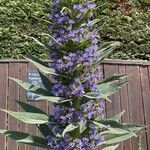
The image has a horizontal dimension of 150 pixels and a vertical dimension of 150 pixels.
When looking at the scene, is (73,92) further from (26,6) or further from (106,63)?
(26,6)

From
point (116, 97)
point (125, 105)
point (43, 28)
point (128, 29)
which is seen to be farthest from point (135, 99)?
point (43, 28)

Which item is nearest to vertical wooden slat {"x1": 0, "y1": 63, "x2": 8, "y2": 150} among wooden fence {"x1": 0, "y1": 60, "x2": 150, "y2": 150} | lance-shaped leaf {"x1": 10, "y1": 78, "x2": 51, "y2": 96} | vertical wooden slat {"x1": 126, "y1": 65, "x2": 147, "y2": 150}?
wooden fence {"x1": 0, "y1": 60, "x2": 150, "y2": 150}

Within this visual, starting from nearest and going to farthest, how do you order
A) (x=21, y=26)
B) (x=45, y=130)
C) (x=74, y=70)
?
(x=74, y=70) → (x=45, y=130) → (x=21, y=26)

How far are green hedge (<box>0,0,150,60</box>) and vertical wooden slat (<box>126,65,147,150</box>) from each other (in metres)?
0.84

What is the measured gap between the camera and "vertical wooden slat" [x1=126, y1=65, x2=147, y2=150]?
7664 mm

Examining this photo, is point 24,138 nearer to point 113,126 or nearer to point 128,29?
point 113,126

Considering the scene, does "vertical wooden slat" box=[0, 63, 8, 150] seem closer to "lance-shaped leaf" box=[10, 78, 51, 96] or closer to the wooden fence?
the wooden fence

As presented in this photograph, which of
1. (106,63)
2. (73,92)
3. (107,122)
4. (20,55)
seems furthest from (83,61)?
(20,55)

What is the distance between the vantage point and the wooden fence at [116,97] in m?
7.33

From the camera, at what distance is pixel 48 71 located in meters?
4.39

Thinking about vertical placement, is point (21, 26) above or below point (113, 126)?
above

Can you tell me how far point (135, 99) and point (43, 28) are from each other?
7.90ft

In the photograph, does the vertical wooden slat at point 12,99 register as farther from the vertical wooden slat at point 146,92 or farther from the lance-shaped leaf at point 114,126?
the lance-shaped leaf at point 114,126

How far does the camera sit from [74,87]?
430 cm
